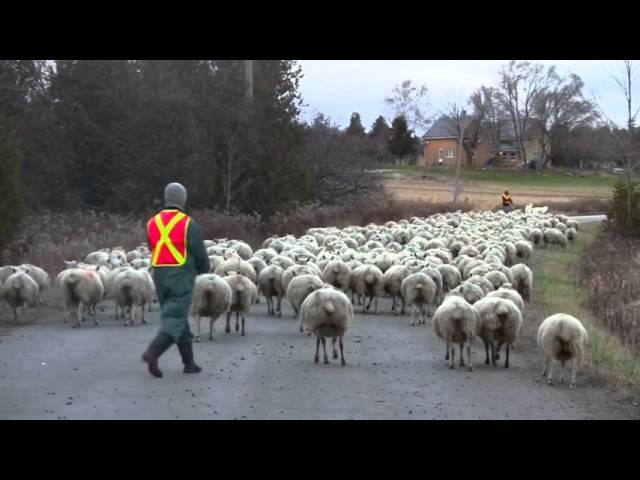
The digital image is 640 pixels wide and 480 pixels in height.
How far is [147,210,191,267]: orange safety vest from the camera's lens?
10.9 meters

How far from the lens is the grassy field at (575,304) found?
1347 cm

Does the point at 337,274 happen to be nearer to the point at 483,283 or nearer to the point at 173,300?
the point at 483,283

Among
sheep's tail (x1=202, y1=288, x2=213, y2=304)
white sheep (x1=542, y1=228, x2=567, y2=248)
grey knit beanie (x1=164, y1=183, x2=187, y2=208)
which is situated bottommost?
white sheep (x1=542, y1=228, x2=567, y2=248)

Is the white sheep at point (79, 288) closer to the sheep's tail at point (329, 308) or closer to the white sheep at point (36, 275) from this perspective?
the white sheep at point (36, 275)

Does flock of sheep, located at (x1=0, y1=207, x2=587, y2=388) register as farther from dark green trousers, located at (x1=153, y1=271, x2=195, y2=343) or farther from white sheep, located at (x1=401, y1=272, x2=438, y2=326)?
dark green trousers, located at (x1=153, y1=271, x2=195, y2=343)

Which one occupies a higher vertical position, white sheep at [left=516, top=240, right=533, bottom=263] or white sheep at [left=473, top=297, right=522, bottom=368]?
white sheep at [left=473, top=297, right=522, bottom=368]

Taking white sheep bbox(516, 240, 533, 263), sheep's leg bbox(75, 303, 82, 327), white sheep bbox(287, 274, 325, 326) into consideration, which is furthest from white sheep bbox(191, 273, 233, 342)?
white sheep bbox(516, 240, 533, 263)

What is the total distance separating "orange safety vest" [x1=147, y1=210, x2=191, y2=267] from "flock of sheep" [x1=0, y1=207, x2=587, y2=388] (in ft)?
9.09

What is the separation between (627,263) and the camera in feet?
90.6

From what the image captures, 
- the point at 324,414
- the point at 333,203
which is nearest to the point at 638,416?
the point at 324,414

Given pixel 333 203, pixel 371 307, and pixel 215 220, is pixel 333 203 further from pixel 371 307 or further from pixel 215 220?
pixel 371 307

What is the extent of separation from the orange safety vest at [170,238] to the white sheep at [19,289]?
6.56m

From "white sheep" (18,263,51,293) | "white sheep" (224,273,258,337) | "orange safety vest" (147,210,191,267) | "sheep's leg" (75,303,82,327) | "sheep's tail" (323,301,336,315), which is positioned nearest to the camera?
"orange safety vest" (147,210,191,267)

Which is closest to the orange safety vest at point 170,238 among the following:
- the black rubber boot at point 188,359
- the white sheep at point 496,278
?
the black rubber boot at point 188,359
